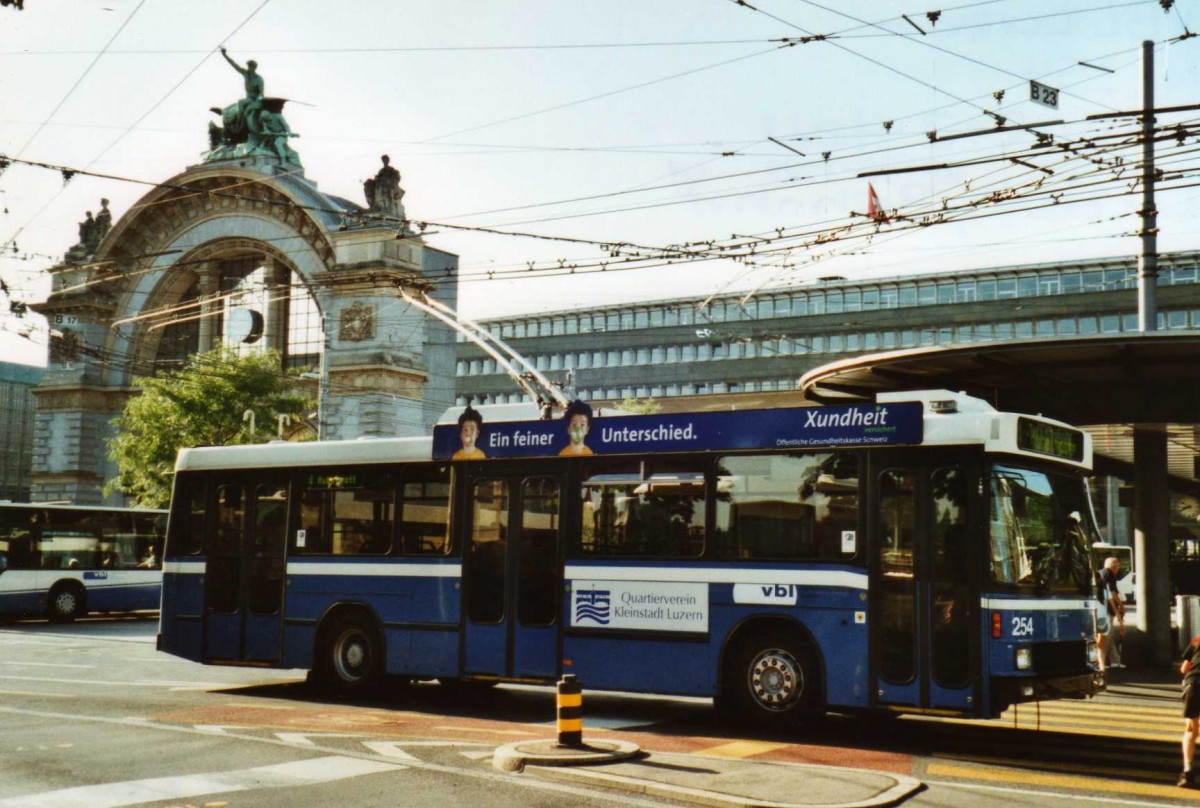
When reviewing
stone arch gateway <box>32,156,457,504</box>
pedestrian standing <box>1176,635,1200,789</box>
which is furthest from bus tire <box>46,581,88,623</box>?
pedestrian standing <box>1176,635,1200,789</box>

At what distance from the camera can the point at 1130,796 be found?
911 cm

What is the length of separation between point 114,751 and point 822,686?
613cm

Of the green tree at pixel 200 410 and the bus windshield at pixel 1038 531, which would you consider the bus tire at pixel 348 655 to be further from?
the green tree at pixel 200 410

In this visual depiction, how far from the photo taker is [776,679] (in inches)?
481

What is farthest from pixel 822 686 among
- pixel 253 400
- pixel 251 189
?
pixel 251 189

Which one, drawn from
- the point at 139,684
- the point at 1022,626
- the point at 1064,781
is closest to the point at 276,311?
the point at 139,684

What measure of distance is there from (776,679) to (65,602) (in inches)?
999

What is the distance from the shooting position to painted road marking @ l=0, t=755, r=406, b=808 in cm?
864

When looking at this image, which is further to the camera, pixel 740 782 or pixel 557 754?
pixel 557 754

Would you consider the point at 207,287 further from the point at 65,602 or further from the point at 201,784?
the point at 201,784

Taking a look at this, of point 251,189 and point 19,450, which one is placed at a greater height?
point 251,189

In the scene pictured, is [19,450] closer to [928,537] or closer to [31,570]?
[31,570]

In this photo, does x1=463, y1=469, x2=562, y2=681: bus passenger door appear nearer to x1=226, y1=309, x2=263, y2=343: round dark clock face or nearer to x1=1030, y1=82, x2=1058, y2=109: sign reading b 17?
x1=1030, y1=82, x2=1058, y2=109: sign reading b 17

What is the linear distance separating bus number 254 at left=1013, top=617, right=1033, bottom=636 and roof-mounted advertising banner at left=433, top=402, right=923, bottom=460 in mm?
1793
